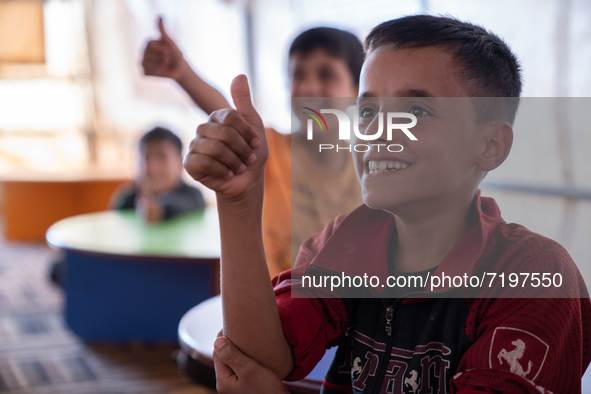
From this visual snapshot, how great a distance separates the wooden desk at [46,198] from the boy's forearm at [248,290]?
3.82 meters

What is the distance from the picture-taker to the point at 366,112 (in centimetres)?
42

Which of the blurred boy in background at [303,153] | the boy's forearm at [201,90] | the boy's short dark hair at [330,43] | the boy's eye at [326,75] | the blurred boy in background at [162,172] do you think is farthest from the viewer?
the blurred boy in background at [162,172]

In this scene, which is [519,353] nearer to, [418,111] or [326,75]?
[418,111]

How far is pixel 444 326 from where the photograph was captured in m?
0.46

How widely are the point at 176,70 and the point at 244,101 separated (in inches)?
20.6

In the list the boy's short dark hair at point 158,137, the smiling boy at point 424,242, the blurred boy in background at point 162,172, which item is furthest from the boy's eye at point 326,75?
the boy's short dark hair at point 158,137

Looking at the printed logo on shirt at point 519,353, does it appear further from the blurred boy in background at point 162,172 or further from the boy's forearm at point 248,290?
the blurred boy in background at point 162,172

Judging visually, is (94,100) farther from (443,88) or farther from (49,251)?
(443,88)

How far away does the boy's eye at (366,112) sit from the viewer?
0.41 meters

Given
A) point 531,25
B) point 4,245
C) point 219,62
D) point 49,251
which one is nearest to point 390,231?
point 531,25

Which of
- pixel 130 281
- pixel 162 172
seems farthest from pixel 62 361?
pixel 162 172

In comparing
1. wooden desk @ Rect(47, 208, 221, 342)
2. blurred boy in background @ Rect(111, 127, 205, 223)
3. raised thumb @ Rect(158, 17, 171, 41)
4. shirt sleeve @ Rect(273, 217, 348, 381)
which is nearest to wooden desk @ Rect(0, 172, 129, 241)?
blurred boy in background @ Rect(111, 127, 205, 223)

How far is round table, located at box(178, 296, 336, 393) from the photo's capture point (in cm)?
58

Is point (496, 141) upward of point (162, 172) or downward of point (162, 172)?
upward
